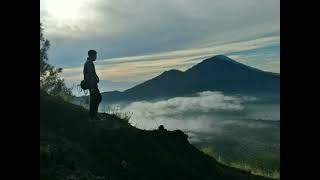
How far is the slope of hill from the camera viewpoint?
464 inches

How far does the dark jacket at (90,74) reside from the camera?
12172 mm

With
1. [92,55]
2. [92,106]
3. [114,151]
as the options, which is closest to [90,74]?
[92,55]

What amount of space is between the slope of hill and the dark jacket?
152 cm

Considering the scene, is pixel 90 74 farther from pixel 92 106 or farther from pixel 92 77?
pixel 92 106

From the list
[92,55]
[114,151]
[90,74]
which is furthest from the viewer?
[114,151]

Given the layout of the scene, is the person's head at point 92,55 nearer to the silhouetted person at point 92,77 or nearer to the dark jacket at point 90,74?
the silhouetted person at point 92,77

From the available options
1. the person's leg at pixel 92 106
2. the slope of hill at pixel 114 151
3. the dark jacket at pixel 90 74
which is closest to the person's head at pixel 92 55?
the dark jacket at pixel 90 74

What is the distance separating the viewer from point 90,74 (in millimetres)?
12211

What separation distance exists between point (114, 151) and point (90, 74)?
212cm

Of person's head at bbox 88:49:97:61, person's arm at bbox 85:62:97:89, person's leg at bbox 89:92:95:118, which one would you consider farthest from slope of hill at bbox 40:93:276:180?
person's head at bbox 88:49:97:61

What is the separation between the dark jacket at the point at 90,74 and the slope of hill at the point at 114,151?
1.52 m
